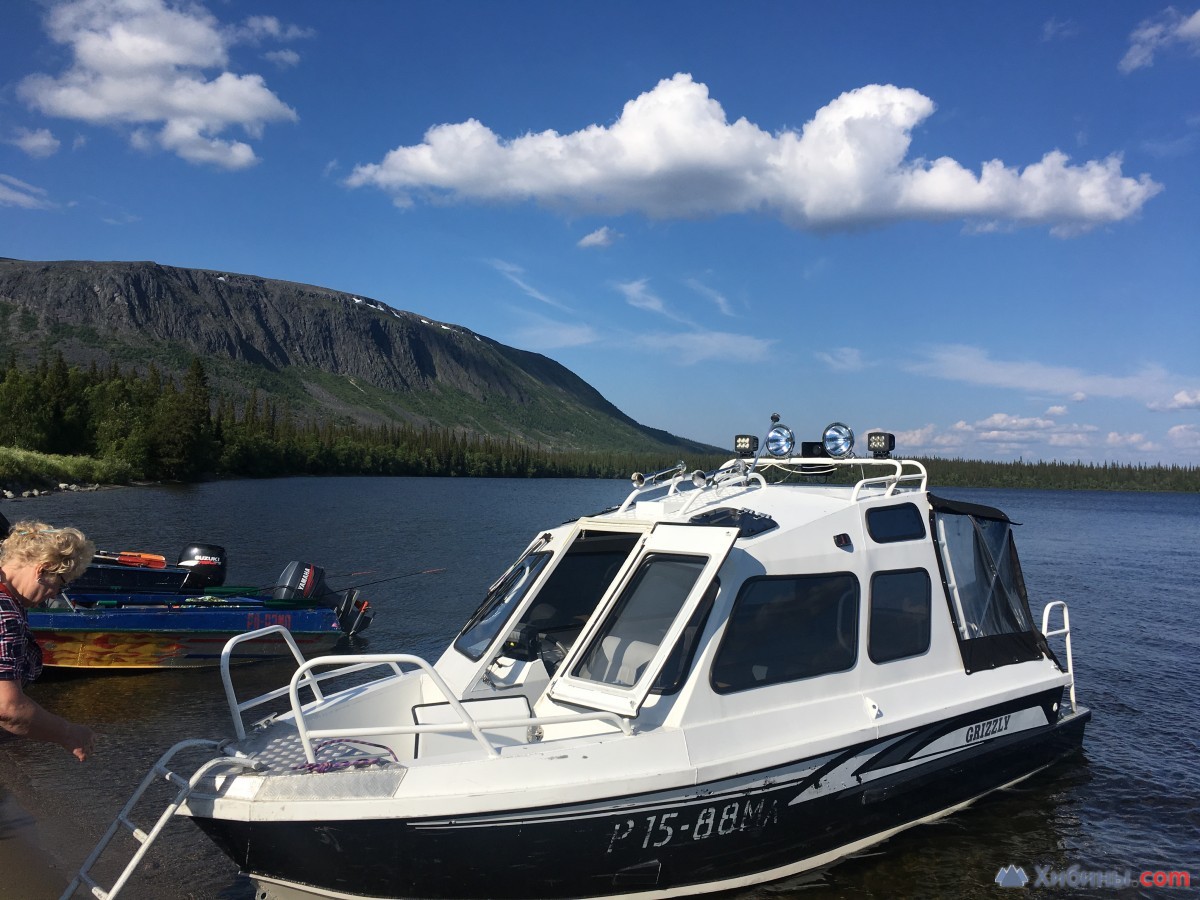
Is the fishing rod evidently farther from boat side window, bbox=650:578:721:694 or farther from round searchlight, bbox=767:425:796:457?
boat side window, bbox=650:578:721:694

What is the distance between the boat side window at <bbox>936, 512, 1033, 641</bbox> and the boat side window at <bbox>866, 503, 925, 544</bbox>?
38 cm

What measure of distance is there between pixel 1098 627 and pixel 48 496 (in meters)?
52.4

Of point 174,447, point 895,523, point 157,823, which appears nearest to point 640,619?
point 895,523

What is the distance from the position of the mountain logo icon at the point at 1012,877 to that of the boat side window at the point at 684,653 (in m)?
3.86

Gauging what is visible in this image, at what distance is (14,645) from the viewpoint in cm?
444

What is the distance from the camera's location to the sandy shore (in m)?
6.49

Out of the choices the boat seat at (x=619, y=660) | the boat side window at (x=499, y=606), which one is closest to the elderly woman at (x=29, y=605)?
the boat seat at (x=619, y=660)

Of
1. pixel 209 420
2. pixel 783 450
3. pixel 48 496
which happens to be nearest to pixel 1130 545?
pixel 783 450

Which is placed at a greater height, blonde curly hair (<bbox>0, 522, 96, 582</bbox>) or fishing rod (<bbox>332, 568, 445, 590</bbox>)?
blonde curly hair (<bbox>0, 522, 96, 582</bbox>)

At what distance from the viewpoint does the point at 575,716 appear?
5.65 m

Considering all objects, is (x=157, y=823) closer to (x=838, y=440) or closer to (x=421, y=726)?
(x=421, y=726)

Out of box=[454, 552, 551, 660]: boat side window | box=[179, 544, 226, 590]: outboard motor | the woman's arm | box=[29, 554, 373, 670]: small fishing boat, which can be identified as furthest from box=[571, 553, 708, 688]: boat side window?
box=[179, 544, 226, 590]: outboard motor

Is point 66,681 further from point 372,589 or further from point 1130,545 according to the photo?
point 1130,545

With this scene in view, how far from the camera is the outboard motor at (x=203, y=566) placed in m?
15.6
